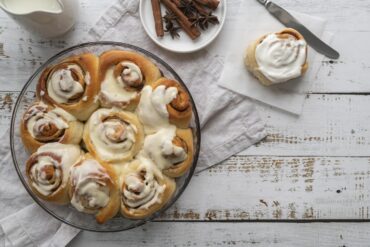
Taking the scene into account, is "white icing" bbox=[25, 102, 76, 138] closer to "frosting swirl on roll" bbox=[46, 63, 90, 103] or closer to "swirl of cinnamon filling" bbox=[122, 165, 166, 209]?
"frosting swirl on roll" bbox=[46, 63, 90, 103]

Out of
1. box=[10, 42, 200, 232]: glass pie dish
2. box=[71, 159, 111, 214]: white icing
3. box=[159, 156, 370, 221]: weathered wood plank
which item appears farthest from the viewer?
box=[159, 156, 370, 221]: weathered wood plank

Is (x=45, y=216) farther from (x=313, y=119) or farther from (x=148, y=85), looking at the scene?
(x=313, y=119)

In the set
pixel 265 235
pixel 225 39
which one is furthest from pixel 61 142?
pixel 265 235

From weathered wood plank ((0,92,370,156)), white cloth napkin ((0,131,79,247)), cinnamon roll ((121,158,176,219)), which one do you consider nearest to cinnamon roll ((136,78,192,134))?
cinnamon roll ((121,158,176,219))

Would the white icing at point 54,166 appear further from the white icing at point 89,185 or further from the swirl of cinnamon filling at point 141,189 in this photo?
the swirl of cinnamon filling at point 141,189

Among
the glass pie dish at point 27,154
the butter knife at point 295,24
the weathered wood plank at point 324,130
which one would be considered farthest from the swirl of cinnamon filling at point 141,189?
the butter knife at point 295,24

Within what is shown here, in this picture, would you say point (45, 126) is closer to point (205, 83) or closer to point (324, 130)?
point (205, 83)
